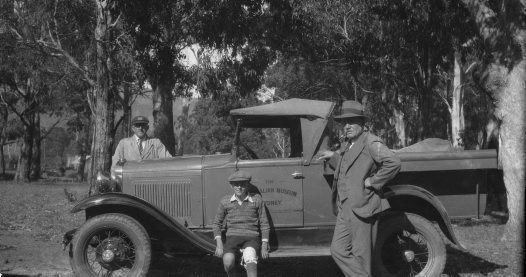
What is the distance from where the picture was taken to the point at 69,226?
11.6 metres

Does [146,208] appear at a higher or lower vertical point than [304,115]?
lower

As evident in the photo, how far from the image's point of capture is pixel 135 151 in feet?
24.5

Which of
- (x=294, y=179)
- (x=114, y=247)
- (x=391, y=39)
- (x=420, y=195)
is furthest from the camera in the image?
(x=391, y=39)

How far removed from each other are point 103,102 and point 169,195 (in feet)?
27.4

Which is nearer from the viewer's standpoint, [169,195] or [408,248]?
[408,248]

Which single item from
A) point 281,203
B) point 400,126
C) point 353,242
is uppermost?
point 400,126

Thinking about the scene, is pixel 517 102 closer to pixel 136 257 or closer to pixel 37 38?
pixel 136 257

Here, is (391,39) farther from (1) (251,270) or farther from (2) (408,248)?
(1) (251,270)

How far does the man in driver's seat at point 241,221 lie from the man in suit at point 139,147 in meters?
1.71

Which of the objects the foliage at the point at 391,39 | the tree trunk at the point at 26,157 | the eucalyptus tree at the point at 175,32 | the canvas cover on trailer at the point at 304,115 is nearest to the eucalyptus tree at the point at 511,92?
the canvas cover on trailer at the point at 304,115

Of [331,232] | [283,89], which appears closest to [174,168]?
[331,232]

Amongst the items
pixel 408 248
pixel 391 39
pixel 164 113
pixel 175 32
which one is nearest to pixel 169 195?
pixel 408 248

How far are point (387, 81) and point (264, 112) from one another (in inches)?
662

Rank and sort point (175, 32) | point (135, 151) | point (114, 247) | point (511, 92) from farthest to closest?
point (175, 32), point (511, 92), point (135, 151), point (114, 247)
